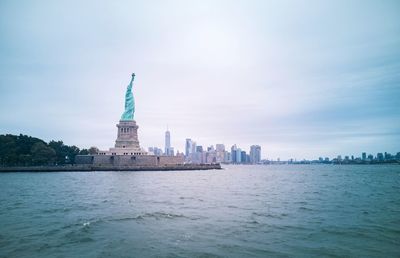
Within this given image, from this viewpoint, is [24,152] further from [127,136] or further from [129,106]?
[129,106]

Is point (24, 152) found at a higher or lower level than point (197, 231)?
higher

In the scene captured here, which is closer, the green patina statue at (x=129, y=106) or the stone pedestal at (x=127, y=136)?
the stone pedestal at (x=127, y=136)

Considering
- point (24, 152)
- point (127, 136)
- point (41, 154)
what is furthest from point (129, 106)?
point (24, 152)

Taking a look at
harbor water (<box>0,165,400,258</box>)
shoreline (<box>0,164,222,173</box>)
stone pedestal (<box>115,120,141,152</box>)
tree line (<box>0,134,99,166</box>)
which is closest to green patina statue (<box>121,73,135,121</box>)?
stone pedestal (<box>115,120,141,152</box>)

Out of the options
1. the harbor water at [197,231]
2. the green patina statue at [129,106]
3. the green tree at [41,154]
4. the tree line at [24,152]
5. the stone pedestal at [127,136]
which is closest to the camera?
the harbor water at [197,231]

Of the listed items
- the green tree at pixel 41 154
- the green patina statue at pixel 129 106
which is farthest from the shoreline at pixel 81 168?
the green patina statue at pixel 129 106

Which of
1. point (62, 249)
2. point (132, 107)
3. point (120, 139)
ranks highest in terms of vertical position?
point (132, 107)

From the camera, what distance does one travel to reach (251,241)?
15039mm

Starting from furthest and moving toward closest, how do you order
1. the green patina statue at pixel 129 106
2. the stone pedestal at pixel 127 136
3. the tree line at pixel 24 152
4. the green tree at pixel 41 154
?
the green patina statue at pixel 129 106 < the stone pedestal at pixel 127 136 < the green tree at pixel 41 154 < the tree line at pixel 24 152

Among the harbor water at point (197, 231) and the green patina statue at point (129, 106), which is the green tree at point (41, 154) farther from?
the harbor water at point (197, 231)

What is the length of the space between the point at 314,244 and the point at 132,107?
315 feet

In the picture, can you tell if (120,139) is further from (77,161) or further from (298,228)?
(298,228)

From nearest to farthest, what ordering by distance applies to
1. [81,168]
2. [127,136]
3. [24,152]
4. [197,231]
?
1. [197,231]
2. [81,168]
3. [24,152]
4. [127,136]

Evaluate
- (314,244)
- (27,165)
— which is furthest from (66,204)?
(27,165)
